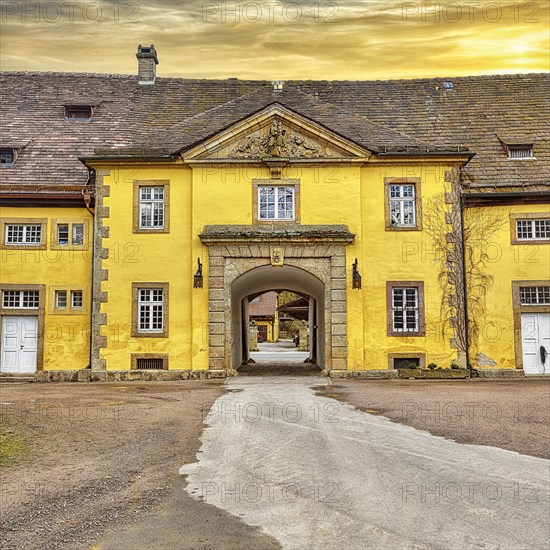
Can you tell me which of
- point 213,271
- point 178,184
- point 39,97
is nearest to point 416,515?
point 213,271

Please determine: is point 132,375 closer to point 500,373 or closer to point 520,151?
point 500,373

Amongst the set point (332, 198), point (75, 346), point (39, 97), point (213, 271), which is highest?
point (39, 97)

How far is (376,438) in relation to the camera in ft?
33.2

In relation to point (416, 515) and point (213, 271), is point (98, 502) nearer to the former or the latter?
point (416, 515)

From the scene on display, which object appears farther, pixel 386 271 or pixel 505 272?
pixel 505 272

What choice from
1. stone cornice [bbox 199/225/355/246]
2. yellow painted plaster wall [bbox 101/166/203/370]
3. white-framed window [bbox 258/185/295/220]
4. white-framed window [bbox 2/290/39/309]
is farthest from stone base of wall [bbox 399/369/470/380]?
white-framed window [bbox 2/290/39/309]

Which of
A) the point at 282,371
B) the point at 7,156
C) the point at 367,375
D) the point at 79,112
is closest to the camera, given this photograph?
the point at 367,375

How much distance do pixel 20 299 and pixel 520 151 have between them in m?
17.6

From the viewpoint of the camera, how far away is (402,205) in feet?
69.6

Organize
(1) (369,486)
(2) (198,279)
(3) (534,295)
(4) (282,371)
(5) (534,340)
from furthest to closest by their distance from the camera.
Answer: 1. (4) (282,371)
2. (3) (534,295)
3. (5) (534,340)
4. (2) (198,279)
5. (1) (369,486)

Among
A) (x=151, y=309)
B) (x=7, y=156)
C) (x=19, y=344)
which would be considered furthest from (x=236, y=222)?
(x=7, y=156)

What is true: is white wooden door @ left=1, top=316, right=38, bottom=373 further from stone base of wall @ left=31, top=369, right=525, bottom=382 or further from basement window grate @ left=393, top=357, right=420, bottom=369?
basement window grate @ left=393, top=357, right=420, bottom=369

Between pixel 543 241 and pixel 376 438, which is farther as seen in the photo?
pixel 543 241

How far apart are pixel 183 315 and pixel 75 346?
12.3ft
